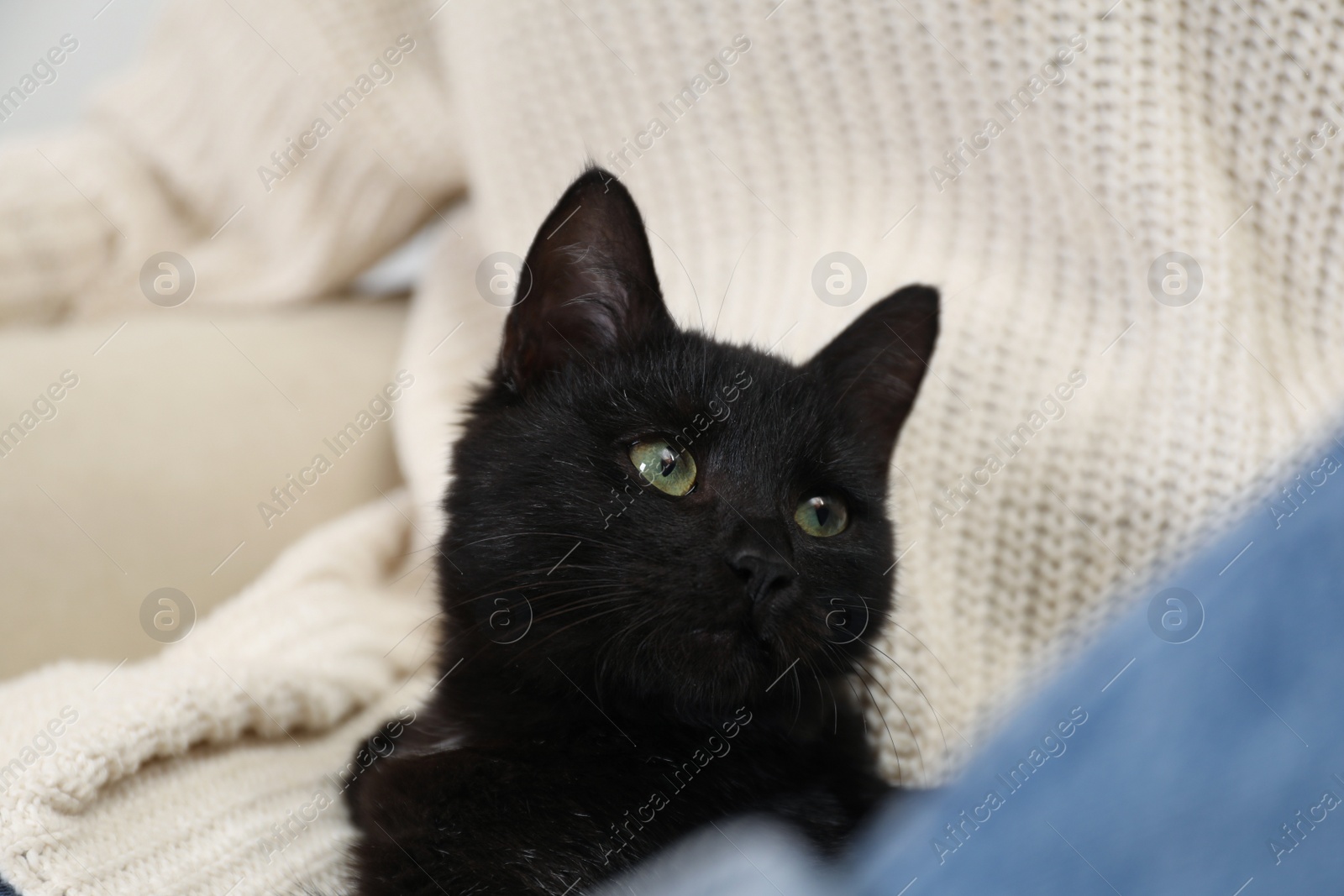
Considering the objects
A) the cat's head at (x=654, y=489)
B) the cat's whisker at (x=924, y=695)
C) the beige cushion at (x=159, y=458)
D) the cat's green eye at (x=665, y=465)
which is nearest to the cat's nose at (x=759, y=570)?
the cat's head at (x=654, y=489)

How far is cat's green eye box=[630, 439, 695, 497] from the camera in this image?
851 millimetres

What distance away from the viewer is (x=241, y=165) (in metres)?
1.84

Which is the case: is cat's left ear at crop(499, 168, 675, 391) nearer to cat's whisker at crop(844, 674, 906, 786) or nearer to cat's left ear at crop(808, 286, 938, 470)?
cat's left ear at crop(808, 286, 938, 470)

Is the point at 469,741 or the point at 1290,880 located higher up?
the point at 1290,880

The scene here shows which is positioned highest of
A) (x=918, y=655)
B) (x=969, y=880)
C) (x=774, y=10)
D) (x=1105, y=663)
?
(x=774, y=10)

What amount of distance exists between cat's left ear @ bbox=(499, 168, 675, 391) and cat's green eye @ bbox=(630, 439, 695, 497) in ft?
0.47

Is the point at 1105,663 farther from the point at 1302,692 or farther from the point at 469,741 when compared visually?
the point at 469,741

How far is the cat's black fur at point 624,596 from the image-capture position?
0.78 meters

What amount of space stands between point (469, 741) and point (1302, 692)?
72 centimetres

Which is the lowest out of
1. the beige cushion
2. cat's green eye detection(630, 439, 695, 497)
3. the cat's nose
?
the beige cushion

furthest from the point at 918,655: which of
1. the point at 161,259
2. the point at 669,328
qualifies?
the point at 161,259

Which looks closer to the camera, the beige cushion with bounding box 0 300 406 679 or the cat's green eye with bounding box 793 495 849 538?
the cat's green eye with bounding box 793 495 849 538

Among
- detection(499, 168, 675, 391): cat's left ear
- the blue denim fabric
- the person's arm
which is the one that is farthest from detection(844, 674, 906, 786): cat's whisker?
the person's arm

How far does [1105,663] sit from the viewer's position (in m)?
0.41
